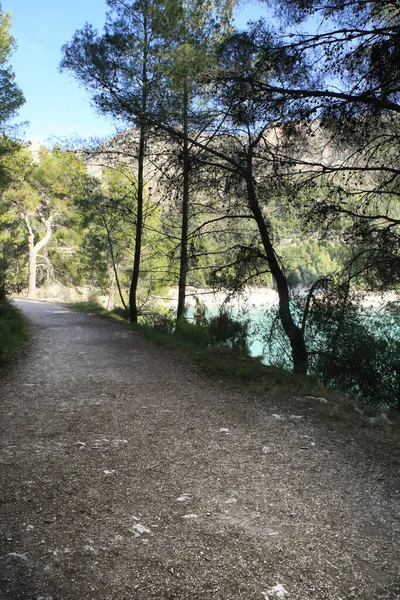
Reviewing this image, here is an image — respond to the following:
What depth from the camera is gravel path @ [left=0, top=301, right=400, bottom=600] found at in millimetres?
2055

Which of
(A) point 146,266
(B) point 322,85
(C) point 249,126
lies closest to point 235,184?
(C) point 249,126

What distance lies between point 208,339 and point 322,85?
603 cm

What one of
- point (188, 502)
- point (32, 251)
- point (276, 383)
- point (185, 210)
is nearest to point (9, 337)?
point (276, 383)

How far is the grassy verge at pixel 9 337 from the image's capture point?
6.64 meters

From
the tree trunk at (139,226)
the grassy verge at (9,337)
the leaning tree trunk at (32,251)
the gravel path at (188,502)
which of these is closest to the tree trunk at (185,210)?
the tree trunk at (139,226)

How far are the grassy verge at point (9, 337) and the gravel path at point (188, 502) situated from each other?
158 cm

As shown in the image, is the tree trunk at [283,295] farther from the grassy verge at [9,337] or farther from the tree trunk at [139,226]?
the tree trunk at [139,226]

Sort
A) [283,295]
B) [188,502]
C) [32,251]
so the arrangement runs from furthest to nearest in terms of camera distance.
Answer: [32,251], [283,295], [188,502]

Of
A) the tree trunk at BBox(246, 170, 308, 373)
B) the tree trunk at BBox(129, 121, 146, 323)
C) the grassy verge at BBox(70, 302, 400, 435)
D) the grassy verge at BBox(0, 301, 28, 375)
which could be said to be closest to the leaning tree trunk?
the tree trunk at BBox(129, 121, 146, 323)

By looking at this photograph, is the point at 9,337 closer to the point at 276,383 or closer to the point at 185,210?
the point at 276,383

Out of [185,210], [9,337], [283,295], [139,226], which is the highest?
[185,210]

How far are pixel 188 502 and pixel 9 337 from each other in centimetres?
624

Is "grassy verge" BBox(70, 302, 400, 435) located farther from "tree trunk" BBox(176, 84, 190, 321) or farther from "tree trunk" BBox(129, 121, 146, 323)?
"tree trunk" BBox(129, 121, 146, 323)

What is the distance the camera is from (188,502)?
2.79 metres
